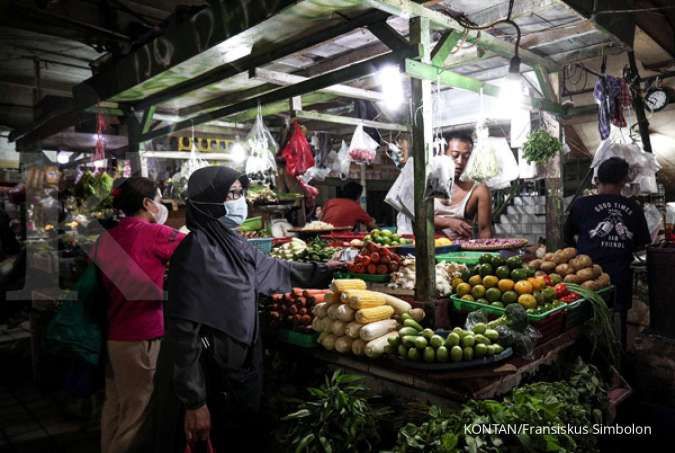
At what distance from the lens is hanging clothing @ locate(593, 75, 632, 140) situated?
18.2 ft

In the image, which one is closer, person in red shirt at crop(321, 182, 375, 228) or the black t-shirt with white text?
the black t-shirt with white text

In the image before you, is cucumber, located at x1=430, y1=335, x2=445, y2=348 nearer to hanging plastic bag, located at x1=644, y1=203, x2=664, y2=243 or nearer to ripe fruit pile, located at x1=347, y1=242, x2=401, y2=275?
ripe fruit pile, located at x1=347, y1=242, x2=401, y2=275

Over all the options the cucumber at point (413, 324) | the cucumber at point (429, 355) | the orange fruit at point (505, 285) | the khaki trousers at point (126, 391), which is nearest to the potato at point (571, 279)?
the orange fruit at point (505, 285)

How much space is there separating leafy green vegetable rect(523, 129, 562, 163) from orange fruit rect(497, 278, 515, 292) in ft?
6.10

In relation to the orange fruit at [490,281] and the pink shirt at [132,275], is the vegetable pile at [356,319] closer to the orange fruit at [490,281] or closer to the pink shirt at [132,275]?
the orange fruit at [490,281]

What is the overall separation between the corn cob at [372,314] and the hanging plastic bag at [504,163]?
7.37ft

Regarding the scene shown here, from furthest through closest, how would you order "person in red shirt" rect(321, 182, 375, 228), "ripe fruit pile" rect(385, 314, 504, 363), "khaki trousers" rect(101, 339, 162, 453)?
"person in red shirt" rect(321, 182, 375, 228) → "khaki trousers" rect(101, 339, 162, 453) → "ripe fruit pile" rect(385, 314, 504, 363)

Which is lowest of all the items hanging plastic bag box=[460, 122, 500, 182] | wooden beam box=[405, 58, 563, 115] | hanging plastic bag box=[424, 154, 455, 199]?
hanging plastic bag box=[424, 154, 455, 199]

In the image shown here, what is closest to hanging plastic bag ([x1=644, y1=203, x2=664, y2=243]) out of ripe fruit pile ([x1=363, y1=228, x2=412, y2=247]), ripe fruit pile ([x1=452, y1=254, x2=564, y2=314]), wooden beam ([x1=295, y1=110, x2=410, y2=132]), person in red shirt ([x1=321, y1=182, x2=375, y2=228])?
ripe fruit pile ([x1=452, y1=254, x2=564, y2=314])

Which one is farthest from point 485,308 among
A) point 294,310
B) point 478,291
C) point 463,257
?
point 294,310

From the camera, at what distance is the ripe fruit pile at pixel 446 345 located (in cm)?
298

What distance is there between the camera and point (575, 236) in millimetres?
5574

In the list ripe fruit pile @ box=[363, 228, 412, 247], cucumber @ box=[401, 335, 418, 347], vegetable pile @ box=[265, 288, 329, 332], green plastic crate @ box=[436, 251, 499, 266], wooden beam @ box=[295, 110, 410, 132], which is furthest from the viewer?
wooden beam @ box=[295, 110, 410, 132]

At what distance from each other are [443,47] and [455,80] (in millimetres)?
314
